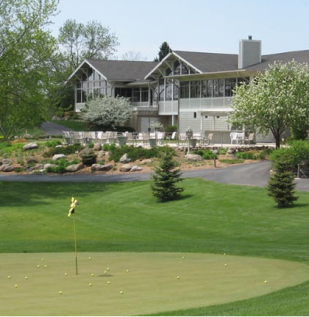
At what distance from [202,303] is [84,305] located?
65.5 inches

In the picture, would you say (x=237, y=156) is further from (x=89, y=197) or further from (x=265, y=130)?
(x=89, y=197)

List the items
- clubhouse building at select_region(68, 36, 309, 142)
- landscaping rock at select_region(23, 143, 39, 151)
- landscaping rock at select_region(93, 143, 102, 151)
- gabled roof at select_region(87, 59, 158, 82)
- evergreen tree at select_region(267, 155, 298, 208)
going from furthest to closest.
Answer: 1. gabled roof at select_region(87, 59, 158, 82)
2. clubhouse building at select_region(68, 36, 309, 142)
3. landscaping rock at select_region(23, 143, 39, 151)
4. landscaping rock at select_region(93, 143, 102, 151)
5. evergreen tree at select_region(267, 155, 298, 208)

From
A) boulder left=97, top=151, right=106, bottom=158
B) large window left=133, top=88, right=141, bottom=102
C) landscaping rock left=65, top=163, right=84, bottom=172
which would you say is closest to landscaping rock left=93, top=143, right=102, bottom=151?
boulder left=97, top=151, right=106, bottom=158

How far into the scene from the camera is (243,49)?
60.6 metres

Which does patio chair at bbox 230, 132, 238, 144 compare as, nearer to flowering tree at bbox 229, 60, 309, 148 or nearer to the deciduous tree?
flowering tree at bbox 229, 60, 309, 148

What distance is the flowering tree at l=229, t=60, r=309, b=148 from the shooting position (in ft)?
148

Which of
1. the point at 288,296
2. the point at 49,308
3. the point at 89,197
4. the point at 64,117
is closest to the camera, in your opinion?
the point at 49,308

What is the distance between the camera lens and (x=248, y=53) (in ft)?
200

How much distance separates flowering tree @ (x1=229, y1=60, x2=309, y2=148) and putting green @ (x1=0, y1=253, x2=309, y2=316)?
30.7m

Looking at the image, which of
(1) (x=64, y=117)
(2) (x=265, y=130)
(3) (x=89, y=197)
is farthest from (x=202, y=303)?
(1) (x=64, y=117)

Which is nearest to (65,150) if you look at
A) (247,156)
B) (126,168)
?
(126,168)

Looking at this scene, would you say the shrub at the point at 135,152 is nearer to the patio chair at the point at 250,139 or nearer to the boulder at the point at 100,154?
the boulder at the point at 100,154

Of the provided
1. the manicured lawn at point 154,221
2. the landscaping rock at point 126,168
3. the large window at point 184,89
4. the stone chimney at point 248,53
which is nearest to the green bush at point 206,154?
the landscaping rock at point 126,168

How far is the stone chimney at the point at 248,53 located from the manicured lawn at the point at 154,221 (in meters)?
25.5
